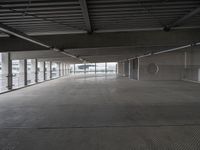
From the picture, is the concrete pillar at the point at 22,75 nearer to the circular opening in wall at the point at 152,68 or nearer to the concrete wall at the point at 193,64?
the circular opening in wall at the point at 152,68

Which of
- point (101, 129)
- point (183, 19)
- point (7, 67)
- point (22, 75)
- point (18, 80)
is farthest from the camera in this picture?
point (22, 75)

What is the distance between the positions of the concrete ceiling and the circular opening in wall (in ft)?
40.4

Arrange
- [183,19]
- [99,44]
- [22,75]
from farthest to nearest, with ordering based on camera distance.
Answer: [22,75]
[99,44]
[183,19]

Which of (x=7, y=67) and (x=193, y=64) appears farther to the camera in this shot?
(x=193, y=64)

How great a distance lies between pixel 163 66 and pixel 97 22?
14.7m

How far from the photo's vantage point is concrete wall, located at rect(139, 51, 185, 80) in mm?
17609

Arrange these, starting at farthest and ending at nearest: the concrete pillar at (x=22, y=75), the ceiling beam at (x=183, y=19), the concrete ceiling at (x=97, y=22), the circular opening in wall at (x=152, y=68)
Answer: the circular opening in wall at (x=152, y=68) < the concrete pillar at (x=22, y=75) < the ceiling beam at (x=183, y=19) < the concrete ceiling at (x=97, y=22)

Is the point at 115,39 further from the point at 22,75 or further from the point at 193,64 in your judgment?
the point at 193,64

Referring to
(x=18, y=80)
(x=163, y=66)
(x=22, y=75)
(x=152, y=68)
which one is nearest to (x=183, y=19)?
(x=18, y=80)

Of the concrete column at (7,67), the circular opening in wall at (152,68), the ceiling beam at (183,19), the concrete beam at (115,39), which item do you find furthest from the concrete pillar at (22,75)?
the circular opening in wall at (152,68)

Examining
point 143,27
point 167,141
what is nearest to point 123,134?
point 167,141

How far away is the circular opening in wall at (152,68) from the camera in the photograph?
58.2 ft

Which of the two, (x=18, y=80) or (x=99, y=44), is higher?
(x=99, y=44)

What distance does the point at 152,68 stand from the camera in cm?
1789
